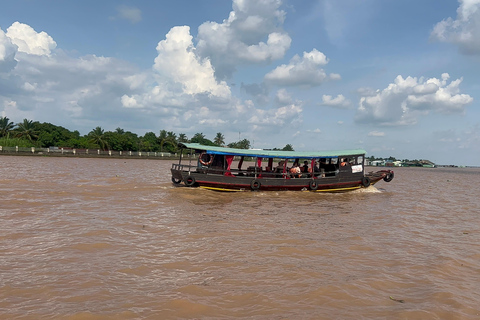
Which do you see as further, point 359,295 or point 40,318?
point 359,295

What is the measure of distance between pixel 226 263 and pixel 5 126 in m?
68.8

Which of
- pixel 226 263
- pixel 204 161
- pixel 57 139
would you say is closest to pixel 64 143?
pixel 57 139

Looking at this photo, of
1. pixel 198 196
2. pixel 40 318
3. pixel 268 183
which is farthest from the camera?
pixel 268 183

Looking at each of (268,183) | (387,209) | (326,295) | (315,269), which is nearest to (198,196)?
(268,183)

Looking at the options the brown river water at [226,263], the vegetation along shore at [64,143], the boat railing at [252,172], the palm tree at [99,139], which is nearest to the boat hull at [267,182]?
the boat railing at [252,172]

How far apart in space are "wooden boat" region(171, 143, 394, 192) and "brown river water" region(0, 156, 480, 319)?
465cm

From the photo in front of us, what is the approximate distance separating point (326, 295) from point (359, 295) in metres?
0.47

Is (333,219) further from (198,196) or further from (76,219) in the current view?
(76,219)

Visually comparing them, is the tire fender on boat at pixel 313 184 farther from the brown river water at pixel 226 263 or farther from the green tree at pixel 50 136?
the green tree at pixel 50 136

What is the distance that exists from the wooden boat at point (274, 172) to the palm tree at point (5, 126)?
57495 millimetres

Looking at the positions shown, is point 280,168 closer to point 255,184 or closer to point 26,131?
point 255,184

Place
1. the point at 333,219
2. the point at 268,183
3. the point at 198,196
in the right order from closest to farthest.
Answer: the point at 333,219, the point at 198,196, the point at 268,183

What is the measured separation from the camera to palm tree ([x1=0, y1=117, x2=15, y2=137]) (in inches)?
2351

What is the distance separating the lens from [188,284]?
190 inches
